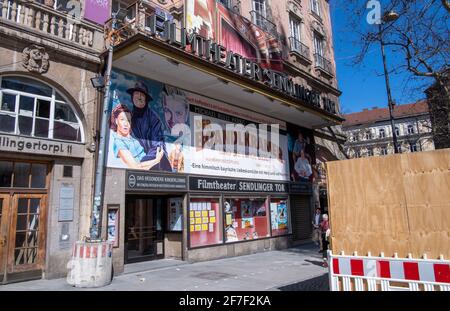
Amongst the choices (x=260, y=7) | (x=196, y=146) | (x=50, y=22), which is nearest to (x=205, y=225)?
(x=196, y=146)

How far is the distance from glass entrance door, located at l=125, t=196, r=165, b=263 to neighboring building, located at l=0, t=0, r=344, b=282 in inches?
1.7

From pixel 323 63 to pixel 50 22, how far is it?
1809cm

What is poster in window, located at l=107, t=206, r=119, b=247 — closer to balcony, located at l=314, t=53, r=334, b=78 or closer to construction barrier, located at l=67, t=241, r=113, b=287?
construction barrier, located at l=67, t=241, r=113, b=287

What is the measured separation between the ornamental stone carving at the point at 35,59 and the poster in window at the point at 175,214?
20.3 feet

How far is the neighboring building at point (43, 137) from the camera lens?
29.9 feet

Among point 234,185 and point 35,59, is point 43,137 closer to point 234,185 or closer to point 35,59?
point 35,59

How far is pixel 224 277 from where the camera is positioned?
33.1 ft

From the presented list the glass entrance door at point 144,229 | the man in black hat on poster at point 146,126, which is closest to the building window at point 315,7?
the man in black hat on poster at point 146,126

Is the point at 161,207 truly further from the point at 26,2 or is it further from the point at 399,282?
A: the point at 399,282

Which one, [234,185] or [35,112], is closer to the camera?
[35,112]

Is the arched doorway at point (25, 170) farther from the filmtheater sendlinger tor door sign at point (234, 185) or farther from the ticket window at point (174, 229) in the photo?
the filmtheater sendlinger tor door sign at point (234, 185)

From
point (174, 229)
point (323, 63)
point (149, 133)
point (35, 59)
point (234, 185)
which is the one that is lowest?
point (174, 229)

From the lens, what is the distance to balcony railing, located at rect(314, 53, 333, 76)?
23.1m
